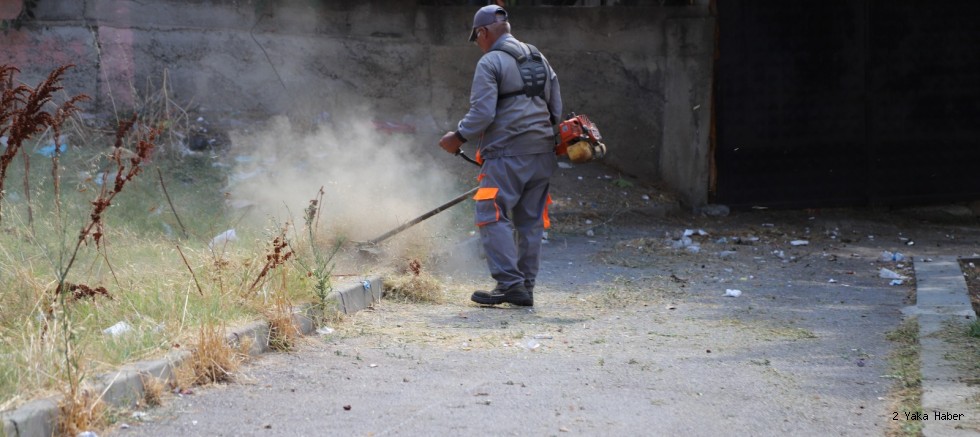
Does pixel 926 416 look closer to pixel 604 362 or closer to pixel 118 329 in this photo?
pixel 604 362

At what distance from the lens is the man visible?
19.4 ft

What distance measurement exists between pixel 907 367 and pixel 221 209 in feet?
17.0

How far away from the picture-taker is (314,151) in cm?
962

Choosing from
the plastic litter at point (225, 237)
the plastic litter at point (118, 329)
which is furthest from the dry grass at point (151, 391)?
the plastic litter at point (225, 237)

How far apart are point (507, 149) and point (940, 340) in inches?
99.3

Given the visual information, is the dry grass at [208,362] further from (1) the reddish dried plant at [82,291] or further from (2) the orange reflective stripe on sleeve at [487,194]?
(2) the orange reflective stripe on sleeve at [487,194]

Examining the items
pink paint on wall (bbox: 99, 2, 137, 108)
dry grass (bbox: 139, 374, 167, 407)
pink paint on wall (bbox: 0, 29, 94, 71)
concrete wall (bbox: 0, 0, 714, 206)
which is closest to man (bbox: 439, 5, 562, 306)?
dry grass (bbox: 139, 374, 167, 407)

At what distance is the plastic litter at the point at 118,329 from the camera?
404cm

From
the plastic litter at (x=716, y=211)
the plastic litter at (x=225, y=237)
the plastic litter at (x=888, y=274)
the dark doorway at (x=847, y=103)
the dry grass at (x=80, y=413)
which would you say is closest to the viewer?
the dry grass at (x=80, y=413)

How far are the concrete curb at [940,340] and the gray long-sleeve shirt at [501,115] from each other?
2.35 m

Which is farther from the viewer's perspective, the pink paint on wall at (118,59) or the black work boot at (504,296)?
the pink paint on wall at (118,59)

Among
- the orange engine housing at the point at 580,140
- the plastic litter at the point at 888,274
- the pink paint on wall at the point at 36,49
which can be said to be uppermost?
the pink paint on wall at the point at 36,49

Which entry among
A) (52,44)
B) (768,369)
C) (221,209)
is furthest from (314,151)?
(768,369)

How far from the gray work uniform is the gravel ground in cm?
35
